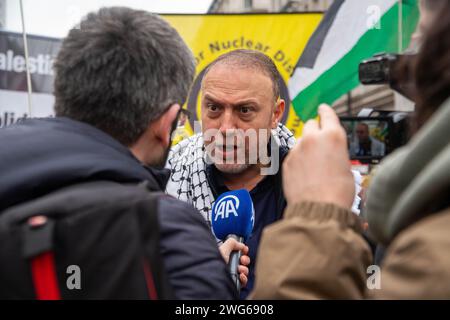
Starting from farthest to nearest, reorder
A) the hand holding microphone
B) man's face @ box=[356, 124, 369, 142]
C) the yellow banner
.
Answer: the yellow banner, man's face @ box=[356, 124, 369, 142], the hand holding microphone

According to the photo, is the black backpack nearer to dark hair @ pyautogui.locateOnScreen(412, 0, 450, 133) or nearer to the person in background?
the person in background

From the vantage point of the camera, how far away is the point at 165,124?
135cm

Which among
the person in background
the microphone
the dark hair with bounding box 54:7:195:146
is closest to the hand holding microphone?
the microphone

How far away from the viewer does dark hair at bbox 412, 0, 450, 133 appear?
0.86 m

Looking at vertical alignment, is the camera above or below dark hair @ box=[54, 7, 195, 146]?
below

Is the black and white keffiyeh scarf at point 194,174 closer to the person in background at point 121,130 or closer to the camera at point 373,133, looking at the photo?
the camera at point 373,133

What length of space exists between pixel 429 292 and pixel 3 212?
69cm

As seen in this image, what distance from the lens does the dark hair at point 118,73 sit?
49.7 inches

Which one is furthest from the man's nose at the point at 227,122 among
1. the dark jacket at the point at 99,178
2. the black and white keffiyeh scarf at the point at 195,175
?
the dark jacket at the point at 99,178

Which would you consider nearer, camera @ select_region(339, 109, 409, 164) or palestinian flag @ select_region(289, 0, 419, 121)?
camera @ select_region(339, 109, 409, 164)

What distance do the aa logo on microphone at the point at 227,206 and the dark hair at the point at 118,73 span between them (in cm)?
58

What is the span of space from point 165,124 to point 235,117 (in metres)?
1.09

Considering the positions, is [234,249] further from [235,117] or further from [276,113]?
[276,113]

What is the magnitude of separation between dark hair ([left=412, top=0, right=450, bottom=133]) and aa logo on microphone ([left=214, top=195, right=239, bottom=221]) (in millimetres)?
976
